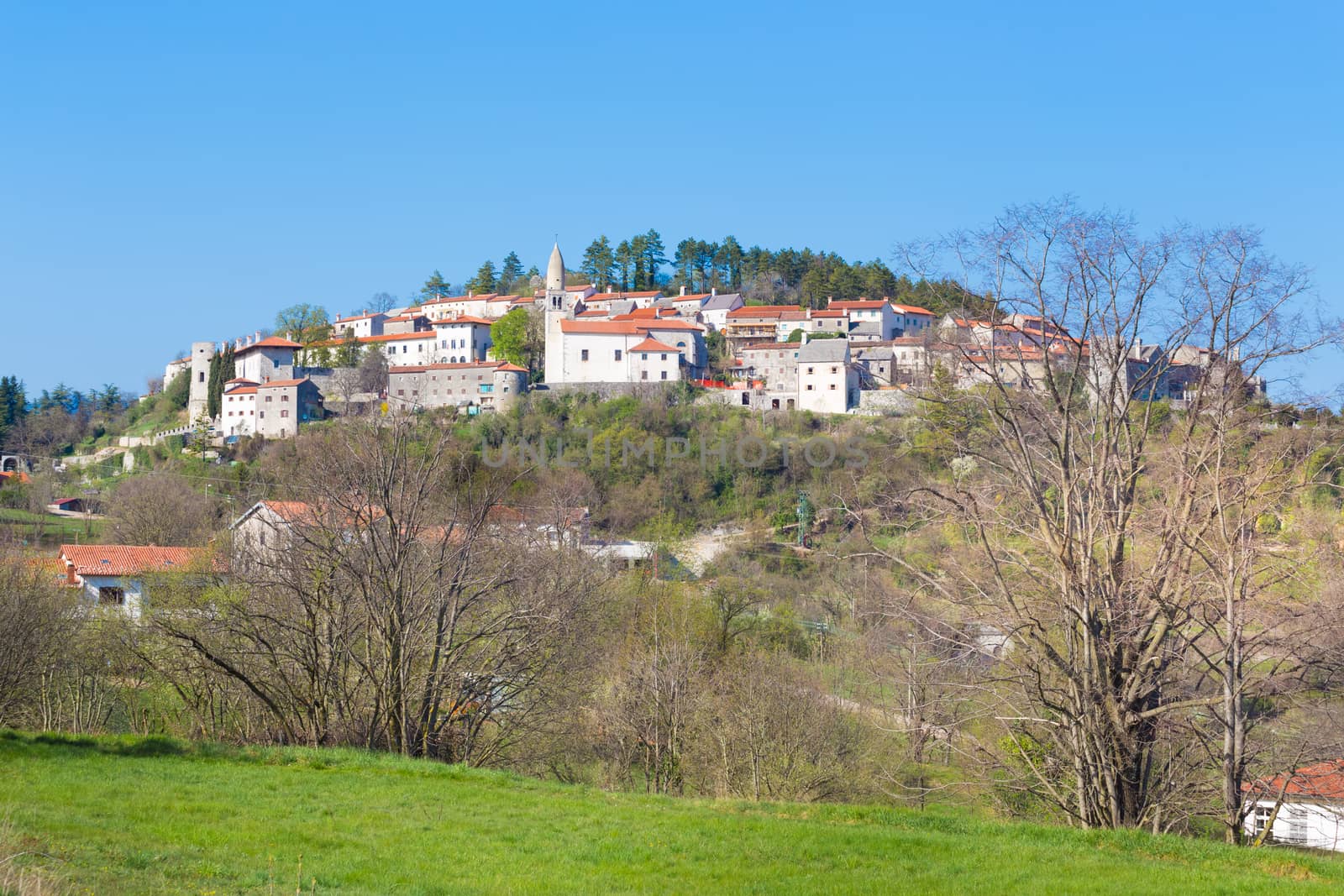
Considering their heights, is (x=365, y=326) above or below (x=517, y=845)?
above

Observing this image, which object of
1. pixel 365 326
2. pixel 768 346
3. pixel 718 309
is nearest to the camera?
pixel 768 346

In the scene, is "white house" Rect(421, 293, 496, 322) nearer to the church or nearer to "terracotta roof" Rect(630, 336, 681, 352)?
the church

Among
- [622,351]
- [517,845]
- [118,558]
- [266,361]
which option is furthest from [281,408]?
[517,845]

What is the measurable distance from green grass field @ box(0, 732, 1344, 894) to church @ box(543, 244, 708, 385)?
248ft

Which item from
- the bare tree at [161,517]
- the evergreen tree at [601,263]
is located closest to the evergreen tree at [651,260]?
the evergreen tree at [601,263]

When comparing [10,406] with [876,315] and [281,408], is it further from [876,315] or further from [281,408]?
[876,315]

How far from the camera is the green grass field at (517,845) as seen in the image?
30.4 ft

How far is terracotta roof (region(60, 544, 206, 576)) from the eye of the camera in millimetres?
38656

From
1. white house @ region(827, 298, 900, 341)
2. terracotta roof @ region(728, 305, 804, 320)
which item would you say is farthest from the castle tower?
white house @ region(827, 298, 900, 341)

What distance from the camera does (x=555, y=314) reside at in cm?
9944

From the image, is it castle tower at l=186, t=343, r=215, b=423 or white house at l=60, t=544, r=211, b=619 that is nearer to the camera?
white house at l=60, t=544, r=211, b=619

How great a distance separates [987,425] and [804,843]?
5.36 meters

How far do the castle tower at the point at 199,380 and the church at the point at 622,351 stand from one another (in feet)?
89.5

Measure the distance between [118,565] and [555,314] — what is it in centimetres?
6192
